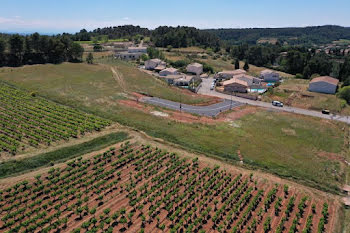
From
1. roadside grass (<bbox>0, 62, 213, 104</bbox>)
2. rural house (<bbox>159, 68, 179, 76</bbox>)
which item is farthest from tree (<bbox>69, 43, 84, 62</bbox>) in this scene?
rural house (<bbox>159, 68, 179, 76</bbox>)

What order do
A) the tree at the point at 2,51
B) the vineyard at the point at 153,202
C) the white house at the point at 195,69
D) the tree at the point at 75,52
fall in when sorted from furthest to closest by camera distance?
the white house at the point at 195,69, the tree at the point at 75,52, the tree at the point at 2,51, the vineyard at the point at 153,202

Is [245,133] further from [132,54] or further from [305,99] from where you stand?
[132,54]

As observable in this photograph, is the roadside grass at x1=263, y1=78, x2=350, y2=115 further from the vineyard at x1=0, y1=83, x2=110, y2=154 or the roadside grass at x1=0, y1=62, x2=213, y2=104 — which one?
the vineyard at x1=0, y1=83, x2=110, y2=154

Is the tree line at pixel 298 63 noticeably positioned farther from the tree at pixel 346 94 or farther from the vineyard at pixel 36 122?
the vineyard at pixel 36 122

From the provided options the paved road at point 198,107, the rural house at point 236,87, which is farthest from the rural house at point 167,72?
the paved road at point 198,107

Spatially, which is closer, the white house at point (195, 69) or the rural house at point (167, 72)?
the rural house at point (167, 72)

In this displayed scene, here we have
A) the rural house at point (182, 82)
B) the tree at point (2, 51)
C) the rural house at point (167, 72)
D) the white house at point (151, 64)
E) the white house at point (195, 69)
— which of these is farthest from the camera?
the white house at point (151, 64)
